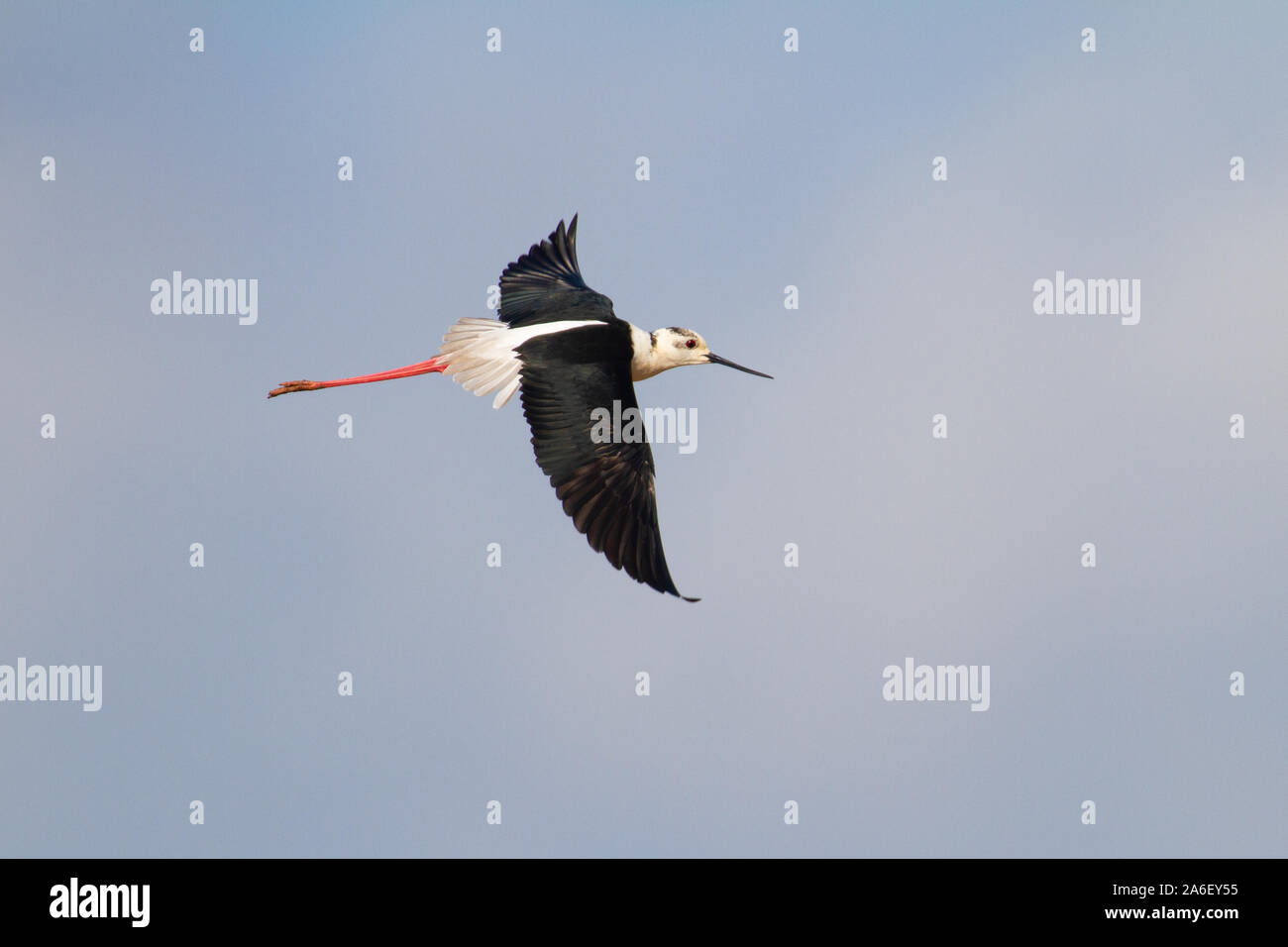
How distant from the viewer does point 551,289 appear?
18422mm

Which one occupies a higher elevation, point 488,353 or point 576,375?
point 488,353

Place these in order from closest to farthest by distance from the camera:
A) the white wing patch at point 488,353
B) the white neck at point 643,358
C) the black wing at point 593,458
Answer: the black wing at point 593,458 < the white wing patch at point 488,353 < the white neck at point 643,358

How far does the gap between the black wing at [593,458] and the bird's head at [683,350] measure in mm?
1609

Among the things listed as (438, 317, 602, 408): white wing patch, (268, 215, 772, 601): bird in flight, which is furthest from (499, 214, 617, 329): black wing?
(438, 317, 602, 408): white wing patch

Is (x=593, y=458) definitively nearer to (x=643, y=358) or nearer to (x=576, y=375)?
(x=576, y=375)

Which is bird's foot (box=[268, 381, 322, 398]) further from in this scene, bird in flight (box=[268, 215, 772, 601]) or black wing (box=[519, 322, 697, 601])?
black wing (box=[519, 322, 697, 601])

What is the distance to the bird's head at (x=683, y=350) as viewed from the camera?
706 inches

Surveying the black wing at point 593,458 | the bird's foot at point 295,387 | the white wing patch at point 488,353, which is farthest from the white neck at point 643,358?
the bird's foot at point 295,387

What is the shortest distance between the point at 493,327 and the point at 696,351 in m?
2.17

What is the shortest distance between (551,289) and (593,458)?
12.0 feet

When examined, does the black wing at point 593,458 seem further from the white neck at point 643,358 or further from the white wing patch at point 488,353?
the white neck at point 643,358

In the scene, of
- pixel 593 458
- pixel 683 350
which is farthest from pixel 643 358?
pixel 593 458

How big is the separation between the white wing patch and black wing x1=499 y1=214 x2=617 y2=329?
31 centimetres
